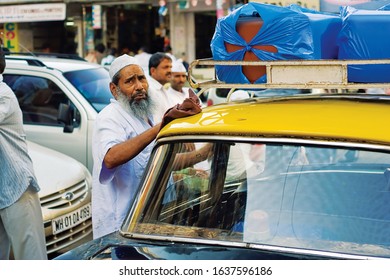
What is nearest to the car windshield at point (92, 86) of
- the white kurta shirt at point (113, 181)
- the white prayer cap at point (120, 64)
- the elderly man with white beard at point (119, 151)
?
the white prayer cap at point (120, 64)

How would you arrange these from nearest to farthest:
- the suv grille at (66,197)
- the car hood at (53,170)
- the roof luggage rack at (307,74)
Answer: the roof luggage rack at (307,74) → the suv grille at (66,197) → the car hood at (53,170)

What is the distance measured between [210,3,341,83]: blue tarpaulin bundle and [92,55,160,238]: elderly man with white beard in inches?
26.4

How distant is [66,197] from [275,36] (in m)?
3.05

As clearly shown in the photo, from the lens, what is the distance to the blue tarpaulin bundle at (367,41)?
3658mm

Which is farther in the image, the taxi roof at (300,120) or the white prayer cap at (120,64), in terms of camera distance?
the white prayer cap at (120,64)

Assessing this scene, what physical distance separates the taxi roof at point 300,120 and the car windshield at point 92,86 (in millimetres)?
4775

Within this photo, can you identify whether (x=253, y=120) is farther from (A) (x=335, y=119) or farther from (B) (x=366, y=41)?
(B) (x=366, y=41)

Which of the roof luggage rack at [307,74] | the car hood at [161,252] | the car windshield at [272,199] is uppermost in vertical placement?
the roof luggage rack at [307,74]

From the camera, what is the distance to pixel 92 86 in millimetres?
8539

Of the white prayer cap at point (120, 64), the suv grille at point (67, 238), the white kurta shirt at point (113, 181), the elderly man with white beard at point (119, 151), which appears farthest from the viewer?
the suv grille at point (67, 238)

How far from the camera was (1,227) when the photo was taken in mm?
4918

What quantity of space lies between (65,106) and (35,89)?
0.77 m

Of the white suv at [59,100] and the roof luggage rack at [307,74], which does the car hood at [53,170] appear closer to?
the white suv at [59,100]

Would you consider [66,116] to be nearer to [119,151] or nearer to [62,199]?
[62,199]
